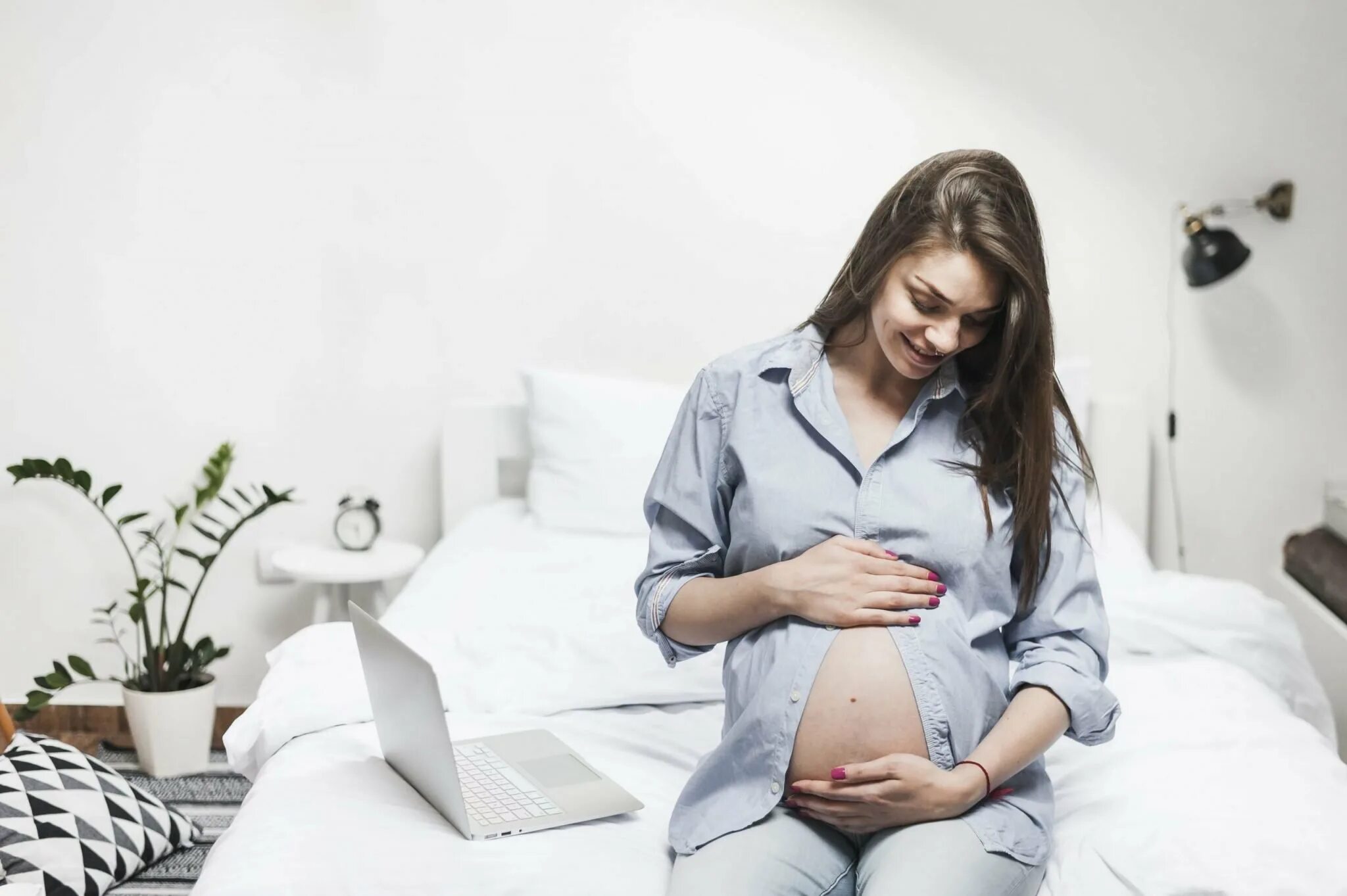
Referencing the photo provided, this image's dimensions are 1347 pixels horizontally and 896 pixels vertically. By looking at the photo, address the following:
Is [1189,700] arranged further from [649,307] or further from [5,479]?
[5,479]

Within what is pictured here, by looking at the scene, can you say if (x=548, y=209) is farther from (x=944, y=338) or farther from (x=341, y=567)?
(x=944, y=338)

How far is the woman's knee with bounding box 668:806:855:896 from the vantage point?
111cm

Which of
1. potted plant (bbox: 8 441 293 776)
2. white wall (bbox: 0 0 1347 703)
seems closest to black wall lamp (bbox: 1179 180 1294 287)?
white wall (bbox: 0 0 1347 703)

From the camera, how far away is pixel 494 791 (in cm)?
130

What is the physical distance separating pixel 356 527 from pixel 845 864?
1.71 meters

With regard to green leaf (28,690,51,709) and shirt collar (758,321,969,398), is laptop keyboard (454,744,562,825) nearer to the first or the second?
shirt collar (758,321,969,398)

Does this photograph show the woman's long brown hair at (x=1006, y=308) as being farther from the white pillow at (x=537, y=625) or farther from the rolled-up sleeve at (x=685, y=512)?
the white pillow at (x=537, y=625)

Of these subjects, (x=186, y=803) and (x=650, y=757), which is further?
(x=186, y=803)

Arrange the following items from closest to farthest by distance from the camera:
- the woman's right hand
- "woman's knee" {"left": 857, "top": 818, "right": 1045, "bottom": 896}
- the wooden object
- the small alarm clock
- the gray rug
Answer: "woman's knee" {"left": 857, "top": 818, "right": 1045, "bottom": 896}, the woman's right hand, the gray rug, the small alarm clock, the wooden object

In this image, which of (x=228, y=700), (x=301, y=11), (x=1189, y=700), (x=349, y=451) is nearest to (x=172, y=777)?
(x=228, y=700)

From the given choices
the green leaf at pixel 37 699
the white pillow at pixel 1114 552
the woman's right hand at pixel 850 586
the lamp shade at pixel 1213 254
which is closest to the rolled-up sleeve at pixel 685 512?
the woman's right hand at pixel 850 586

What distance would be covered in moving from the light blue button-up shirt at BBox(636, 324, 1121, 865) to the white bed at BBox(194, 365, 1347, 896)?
10 centimetres

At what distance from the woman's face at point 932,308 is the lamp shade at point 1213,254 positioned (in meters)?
1.42

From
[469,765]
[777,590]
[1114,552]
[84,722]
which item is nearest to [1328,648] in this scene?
[1114,552]
